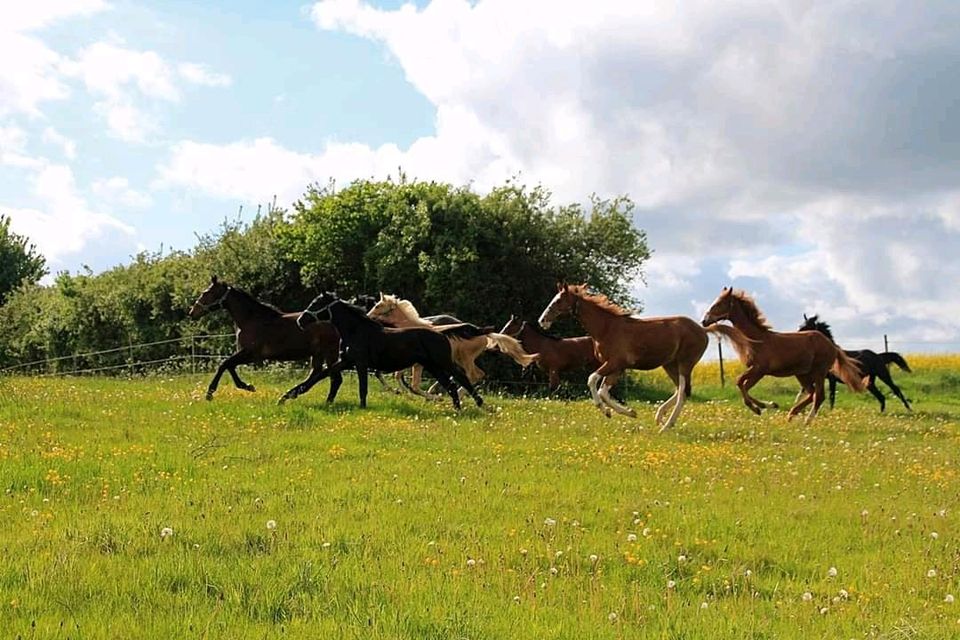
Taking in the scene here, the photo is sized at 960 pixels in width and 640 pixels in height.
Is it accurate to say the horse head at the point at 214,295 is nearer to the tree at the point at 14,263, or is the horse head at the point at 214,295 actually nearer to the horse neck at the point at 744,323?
the horse neck at the point at 744,323

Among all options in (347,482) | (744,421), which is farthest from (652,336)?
(347,482)

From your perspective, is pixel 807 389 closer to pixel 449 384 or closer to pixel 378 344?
pixel 449 384

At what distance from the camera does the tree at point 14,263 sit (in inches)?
2630

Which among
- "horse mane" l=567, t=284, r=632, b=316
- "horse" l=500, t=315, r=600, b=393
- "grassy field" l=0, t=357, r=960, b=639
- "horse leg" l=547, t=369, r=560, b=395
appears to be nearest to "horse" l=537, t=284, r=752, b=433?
"horse mane" l=567, t=284, r=632, b=316

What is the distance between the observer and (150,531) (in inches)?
305

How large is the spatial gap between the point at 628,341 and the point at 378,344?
16.2 ft

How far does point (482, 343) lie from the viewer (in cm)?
2156

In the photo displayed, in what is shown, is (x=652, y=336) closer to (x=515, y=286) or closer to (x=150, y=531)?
(x=150, y=531)

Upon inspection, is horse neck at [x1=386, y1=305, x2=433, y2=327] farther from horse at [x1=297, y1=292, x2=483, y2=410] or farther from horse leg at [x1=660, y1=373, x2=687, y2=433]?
horse leg at [x1=660, y1=373, x2=687, y2=433]

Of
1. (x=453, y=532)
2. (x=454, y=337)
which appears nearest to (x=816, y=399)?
(x=454, y=337)

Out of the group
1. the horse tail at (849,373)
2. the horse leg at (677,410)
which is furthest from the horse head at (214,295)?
the horse tail at (849,373)

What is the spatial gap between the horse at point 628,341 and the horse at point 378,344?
8.64ft

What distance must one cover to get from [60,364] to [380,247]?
878 inches

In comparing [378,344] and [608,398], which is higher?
[378,344]
